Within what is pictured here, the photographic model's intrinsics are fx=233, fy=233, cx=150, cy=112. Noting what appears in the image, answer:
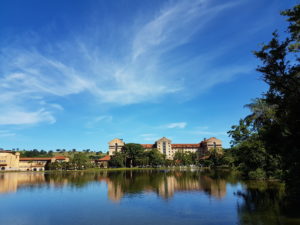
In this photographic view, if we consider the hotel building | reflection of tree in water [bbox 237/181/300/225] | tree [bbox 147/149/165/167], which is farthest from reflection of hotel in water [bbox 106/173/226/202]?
the hotel building

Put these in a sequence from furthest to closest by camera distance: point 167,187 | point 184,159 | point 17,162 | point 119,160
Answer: point 17,162 < point 184,159 < point 119,160 < point 167,187

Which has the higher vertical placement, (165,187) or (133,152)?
(133,152)

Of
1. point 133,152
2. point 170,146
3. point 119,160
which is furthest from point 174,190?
point 170,146

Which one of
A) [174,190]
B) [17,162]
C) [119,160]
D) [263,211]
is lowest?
[263,211]

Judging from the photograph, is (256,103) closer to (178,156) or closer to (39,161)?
(178,156)

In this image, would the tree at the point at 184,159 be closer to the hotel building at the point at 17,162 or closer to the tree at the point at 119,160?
the tree at the point at 119,160

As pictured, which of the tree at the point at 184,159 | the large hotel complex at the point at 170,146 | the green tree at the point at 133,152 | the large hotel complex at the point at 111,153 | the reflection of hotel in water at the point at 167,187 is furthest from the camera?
the large hotel complex at the point at 170,146

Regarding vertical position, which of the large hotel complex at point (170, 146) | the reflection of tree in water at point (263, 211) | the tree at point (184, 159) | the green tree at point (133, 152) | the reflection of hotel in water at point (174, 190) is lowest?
the reflection of tree in water at point (263, 211)

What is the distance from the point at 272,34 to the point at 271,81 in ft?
12.3

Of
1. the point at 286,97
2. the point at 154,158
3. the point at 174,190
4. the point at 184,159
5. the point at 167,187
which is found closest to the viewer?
the point at 286,97

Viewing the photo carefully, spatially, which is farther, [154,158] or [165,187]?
[154,158]

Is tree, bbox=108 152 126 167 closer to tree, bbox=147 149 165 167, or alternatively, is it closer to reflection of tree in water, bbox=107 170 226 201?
tree, bbox=147 149 165 167

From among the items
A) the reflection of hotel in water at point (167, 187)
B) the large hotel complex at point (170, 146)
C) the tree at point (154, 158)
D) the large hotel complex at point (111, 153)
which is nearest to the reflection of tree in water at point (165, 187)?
the reflection of hotel in water at point (167, 187)

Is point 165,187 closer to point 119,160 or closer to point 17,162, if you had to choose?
point 119,160
